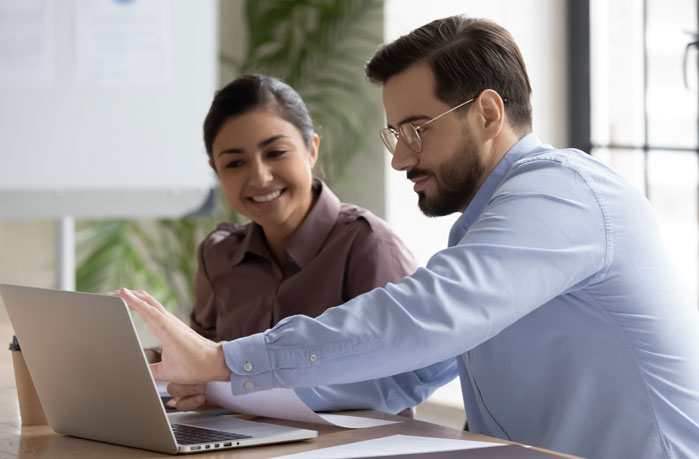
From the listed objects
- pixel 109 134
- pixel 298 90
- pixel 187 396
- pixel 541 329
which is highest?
pixel 298 90

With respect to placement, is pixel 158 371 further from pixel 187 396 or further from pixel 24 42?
pixel 24 42

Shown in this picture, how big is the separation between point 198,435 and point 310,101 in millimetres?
2352

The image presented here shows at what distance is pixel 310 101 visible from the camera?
3.45 m

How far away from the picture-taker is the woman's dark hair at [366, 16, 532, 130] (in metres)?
1.47

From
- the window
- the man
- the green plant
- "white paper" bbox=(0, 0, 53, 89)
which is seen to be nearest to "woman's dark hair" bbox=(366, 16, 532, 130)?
the man

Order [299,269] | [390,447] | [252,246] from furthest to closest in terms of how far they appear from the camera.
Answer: [252,246] < [299,269] < [390,447]

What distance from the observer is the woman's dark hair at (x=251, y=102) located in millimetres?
1997

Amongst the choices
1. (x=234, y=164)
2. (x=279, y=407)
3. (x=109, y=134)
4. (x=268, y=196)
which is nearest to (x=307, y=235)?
(x=268, y=196)

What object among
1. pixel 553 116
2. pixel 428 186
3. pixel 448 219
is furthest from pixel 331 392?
pixel 553 116

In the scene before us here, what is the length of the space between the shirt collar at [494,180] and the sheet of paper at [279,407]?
1.14ft

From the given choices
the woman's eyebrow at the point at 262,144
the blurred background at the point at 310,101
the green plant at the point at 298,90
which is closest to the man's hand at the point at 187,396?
the woman's eyebrow at the point at 262,144

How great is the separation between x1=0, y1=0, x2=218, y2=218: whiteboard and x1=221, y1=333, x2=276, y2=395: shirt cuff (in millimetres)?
2109

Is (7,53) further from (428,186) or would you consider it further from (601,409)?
(601,409)

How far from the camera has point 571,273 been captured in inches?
48.6
